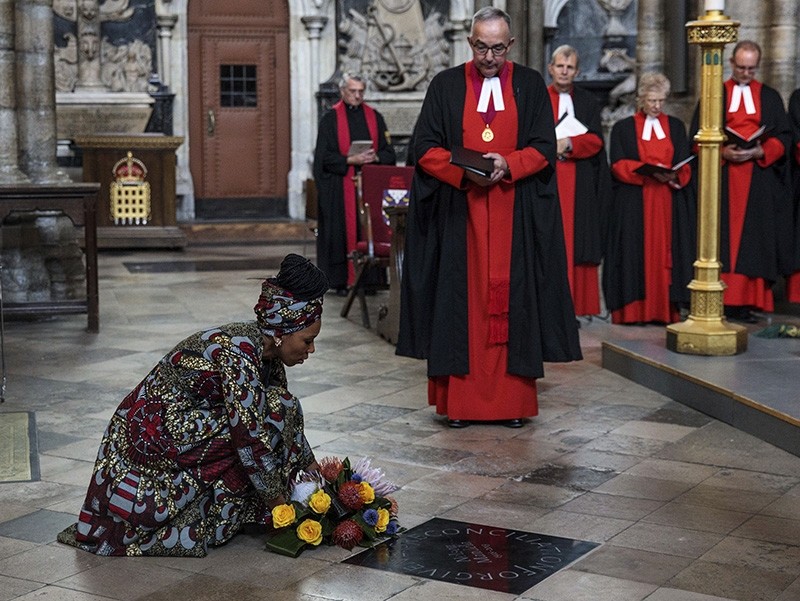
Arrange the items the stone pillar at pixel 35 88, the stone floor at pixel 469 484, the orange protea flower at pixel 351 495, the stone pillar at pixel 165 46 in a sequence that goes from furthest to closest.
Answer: the stone pillar at pixel 165 46 → the stone pillar at pixel 35 88 → the orange protea flower at pixel 351 495 → the stone floor at pixel 469 484

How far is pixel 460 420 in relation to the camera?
621 centimetres

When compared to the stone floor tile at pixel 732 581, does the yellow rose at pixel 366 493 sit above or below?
above

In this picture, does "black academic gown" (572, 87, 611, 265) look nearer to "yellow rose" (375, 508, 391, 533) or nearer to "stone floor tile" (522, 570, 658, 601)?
"yellow rose" (375, 508, 391, 533)

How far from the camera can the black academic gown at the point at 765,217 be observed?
8.93 m

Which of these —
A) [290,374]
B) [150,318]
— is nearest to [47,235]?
[150,318]

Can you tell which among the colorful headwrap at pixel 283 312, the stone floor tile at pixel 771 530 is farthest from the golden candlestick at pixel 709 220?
the colorful headwrap at pixel 283 312

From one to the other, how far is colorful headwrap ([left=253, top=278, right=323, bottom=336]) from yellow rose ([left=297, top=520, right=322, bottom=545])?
0.62m

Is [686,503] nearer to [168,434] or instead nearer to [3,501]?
[168,434]

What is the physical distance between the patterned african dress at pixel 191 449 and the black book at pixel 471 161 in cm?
179

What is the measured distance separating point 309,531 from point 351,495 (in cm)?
18

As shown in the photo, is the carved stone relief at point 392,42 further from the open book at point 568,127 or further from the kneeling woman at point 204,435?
the kneeling woman at point 204,435

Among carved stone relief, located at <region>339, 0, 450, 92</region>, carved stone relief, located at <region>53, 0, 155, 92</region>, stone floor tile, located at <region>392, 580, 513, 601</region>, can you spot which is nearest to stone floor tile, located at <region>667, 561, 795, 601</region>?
stone floor tile, located at <region>392, 580, 513, 601</region>

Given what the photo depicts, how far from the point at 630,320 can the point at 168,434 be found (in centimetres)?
545

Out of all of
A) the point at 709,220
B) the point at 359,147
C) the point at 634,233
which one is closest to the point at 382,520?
the point at 709,220
